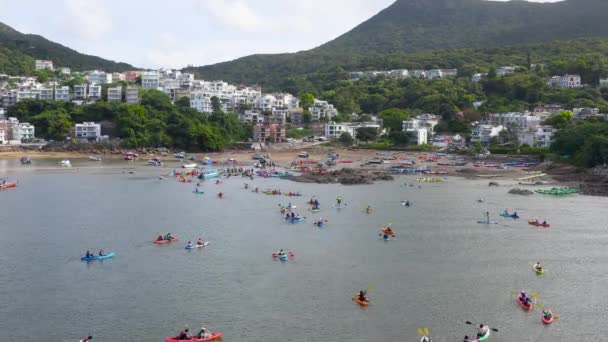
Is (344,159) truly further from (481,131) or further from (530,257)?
(530,257)

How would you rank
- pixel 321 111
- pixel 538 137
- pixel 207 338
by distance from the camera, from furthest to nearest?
pixel 321 111 < pixel 538 137 < pixel 207 338

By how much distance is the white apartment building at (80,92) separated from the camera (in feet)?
355

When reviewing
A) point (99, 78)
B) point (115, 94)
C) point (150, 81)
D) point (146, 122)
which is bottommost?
point (146, 122)

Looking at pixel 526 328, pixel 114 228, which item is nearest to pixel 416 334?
pixel 526 328


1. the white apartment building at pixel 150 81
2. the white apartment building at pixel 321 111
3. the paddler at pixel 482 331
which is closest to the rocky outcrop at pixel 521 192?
the paddler at pixel 482 331

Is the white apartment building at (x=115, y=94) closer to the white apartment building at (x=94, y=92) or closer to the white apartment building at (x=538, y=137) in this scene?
the white apartment building at (x=94, y=92)

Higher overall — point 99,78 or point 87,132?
point 99,78

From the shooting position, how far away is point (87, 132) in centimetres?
8944

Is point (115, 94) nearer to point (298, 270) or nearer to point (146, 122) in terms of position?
point (146, 122)

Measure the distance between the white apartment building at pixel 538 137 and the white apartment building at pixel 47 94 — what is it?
237 ft

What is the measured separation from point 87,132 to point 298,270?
67.0m

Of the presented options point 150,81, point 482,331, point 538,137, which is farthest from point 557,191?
point 150,81

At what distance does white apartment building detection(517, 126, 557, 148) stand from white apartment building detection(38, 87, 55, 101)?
237ft

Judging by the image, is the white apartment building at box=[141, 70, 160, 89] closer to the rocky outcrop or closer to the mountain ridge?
the mountain ridge
